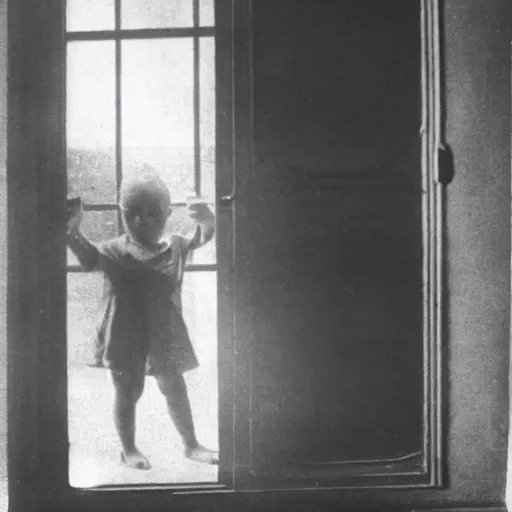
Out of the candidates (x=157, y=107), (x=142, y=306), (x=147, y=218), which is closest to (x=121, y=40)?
(x=157, y=107)

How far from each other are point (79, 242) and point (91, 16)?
2.02 ft

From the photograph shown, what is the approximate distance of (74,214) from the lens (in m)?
1.82

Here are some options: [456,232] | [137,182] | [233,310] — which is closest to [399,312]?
[456,232]

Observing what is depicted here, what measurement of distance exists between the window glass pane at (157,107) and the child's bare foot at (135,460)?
73cm

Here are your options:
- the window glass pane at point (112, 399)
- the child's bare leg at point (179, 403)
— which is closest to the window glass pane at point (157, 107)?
the window glass pane at point (112, 399)

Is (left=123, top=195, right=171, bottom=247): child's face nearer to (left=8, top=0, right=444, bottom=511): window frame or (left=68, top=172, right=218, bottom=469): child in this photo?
(left=68, top=172, right=218, bottom=469): child

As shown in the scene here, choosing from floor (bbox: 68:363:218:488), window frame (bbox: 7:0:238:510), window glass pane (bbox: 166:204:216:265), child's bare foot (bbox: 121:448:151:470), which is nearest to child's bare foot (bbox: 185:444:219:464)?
floor (bbox: 68:363:218:488)

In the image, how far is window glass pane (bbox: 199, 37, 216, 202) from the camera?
1.83 metres

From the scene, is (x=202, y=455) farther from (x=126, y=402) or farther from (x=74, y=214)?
(x=74, y=214)

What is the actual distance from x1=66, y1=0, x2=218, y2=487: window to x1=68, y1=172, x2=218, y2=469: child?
0.10ft

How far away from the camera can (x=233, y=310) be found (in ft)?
6.05

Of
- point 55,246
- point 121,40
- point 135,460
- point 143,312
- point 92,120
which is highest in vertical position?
point 121,40

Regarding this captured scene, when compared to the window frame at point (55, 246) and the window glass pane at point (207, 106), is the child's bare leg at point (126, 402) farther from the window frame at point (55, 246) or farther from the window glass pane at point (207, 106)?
the window glass pane at point (207, 106)

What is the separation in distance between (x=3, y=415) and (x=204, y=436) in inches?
23.1
